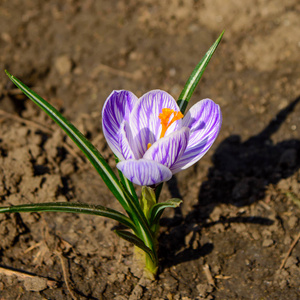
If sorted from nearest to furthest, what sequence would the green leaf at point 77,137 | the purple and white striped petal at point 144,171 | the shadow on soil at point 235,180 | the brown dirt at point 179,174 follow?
the purple and white striped petal at point 144,171, the green leaf at point 77,137, the brown dirt at point 179,174, the shadow on soil at point 235,180

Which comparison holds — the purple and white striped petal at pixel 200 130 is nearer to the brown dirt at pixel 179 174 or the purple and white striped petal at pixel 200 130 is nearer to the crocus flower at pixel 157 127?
the crocus flower at pixel 157 127

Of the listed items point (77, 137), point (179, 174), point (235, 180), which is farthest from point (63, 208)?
point (235, 180)

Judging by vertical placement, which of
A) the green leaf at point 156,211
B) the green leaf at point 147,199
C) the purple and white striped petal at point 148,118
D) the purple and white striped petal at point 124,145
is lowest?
the green leaf at point 156,211

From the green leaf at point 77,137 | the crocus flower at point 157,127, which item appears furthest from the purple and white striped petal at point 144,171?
the green leaf at point 77,137

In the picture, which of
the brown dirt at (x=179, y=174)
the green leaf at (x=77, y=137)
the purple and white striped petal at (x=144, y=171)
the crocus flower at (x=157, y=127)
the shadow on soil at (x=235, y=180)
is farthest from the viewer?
the shadow on soil at (x=235, y=180)

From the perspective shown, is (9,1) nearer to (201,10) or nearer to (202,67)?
(201,10)

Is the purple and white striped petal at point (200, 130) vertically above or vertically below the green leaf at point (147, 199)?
above

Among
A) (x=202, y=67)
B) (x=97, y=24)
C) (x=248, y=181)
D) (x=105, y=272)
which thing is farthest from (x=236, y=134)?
(x=97, y=24)
